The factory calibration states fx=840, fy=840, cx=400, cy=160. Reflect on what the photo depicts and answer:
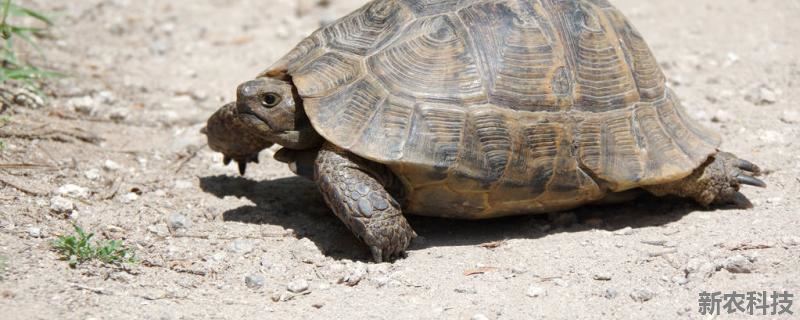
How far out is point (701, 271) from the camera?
4.42m

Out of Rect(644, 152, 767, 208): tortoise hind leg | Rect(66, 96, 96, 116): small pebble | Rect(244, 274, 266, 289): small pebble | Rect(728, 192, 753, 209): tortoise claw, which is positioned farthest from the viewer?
Rect(66, 96, 96, 116): small pebble

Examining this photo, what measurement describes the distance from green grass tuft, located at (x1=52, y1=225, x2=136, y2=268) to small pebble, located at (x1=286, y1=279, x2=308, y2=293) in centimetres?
85

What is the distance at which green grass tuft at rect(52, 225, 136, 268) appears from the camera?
14.3ft

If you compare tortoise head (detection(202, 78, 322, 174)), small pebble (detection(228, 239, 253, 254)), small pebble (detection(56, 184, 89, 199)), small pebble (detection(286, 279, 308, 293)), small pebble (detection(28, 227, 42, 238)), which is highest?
tortoise head (detection(202, 78, 322, 174))

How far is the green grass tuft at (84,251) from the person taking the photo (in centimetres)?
436

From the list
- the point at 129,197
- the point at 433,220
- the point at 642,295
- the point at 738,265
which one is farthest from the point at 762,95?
the point at 129,197

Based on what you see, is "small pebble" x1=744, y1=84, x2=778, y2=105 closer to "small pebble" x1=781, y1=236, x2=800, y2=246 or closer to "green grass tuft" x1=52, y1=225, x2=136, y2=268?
"small pebble" x1=781, y1=236, x2=800, y2=246

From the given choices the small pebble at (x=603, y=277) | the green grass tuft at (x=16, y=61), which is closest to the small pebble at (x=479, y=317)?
the small pebble at (x=603, y=277)

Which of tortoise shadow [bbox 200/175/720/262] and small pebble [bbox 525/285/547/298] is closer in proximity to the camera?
small pebble [bbox 525/285/547/298]

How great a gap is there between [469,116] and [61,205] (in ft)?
8.09

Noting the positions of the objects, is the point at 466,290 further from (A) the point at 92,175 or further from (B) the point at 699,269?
(A) the point at 92,175

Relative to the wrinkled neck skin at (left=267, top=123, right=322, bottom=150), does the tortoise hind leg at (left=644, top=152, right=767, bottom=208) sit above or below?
below

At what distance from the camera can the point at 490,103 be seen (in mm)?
4828

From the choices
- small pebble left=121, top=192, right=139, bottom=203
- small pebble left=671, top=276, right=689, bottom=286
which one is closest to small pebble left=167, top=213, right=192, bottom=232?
small pebble left=121, top=192, right=139, bottom=203
